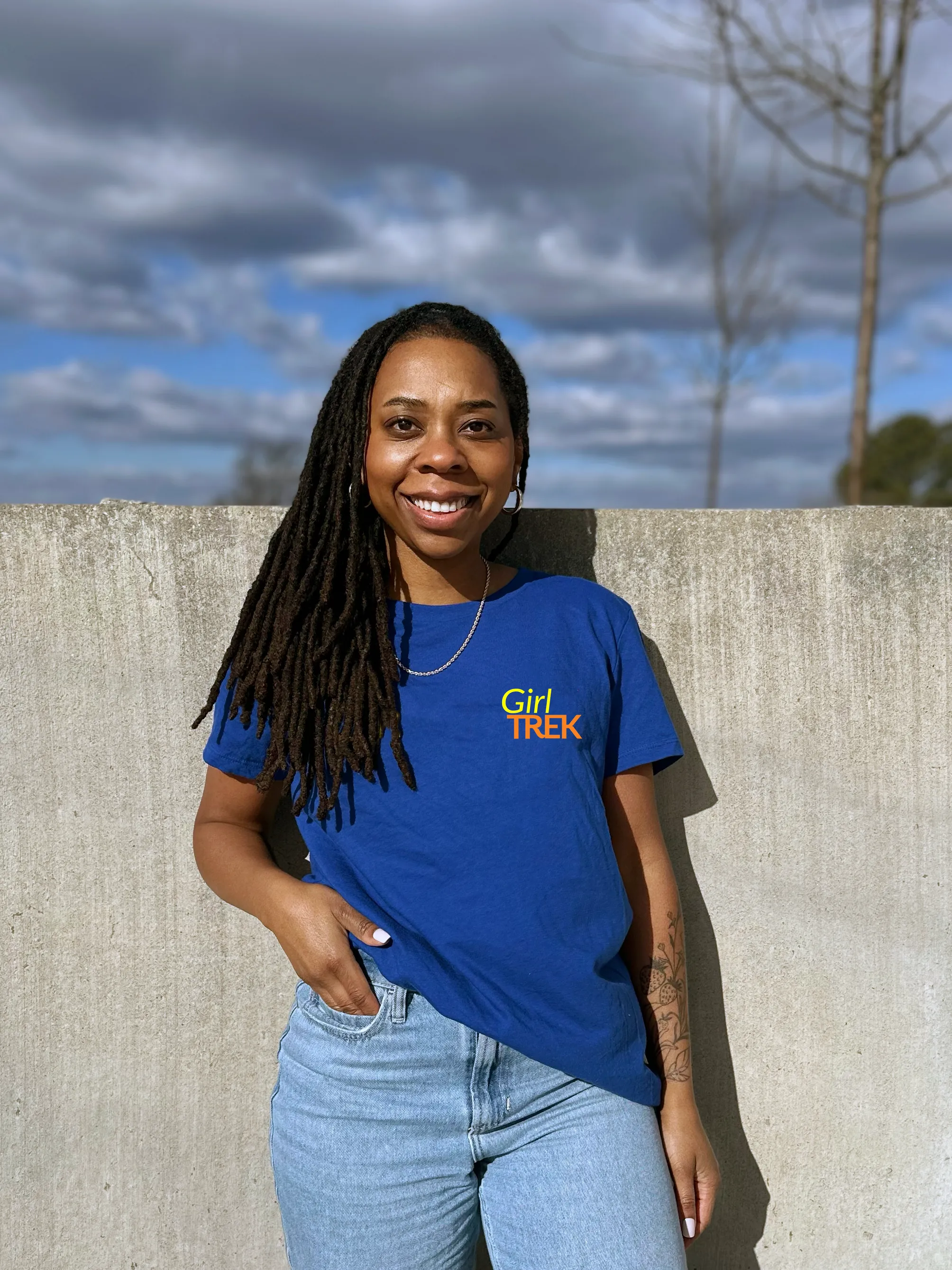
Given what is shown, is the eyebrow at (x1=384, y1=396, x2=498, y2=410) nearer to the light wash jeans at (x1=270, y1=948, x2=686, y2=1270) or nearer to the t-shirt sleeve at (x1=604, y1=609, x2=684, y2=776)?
the t-shirt sleeve at (x1=604, y1=609, x2=684, y2=776)

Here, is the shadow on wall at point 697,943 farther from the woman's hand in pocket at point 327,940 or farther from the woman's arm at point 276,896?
the woman's hand in pocket at point 327,940

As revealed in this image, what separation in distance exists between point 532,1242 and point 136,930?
3.57 feet

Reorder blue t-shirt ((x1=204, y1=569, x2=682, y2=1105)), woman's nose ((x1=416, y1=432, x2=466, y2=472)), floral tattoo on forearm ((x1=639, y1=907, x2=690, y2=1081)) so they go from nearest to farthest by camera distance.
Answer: blue t-shirt ((x1=204, y1=569, x2=682, y2=1105)), woman's nose ((x1=416, y1=432, x2=466, y2=472)), floral tattoo on forearm ((x1=639, y1=907, x2=690, y2=1081))

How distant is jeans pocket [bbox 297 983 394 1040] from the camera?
5.71 feet

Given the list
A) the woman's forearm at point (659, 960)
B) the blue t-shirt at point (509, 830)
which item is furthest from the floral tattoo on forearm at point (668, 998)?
the blue t-shirt at point (509, 830)

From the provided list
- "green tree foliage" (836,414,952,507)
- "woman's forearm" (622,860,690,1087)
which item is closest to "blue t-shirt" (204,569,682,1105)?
"woman's forearm" (622,860,690,1087)

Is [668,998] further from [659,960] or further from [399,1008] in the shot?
[399,1008]

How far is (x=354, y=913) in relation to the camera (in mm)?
1803

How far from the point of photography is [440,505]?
1851 mm

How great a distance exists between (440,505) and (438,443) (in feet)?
0.35

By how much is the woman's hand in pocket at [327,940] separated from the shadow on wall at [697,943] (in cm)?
48

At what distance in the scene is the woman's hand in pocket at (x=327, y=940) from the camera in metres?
1.76

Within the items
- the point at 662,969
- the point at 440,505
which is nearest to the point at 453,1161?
the point at 662,969

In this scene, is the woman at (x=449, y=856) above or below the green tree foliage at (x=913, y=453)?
below
